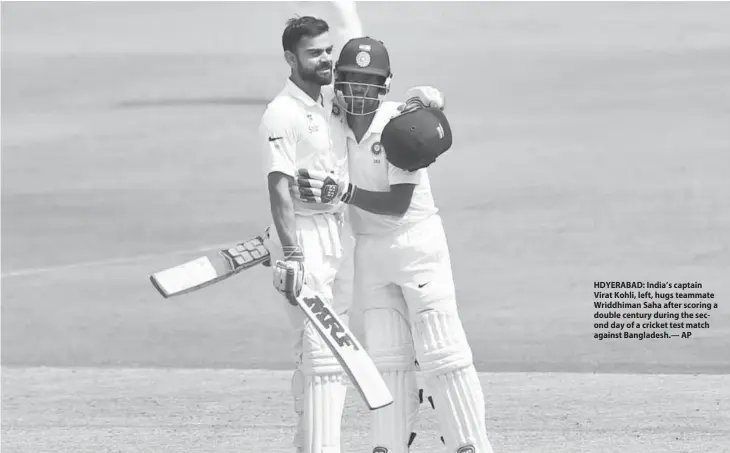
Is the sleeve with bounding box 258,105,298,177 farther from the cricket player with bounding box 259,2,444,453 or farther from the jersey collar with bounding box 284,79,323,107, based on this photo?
the jersey collar with bounding box 284,79,323,107

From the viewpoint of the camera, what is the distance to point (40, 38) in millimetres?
→ 20516

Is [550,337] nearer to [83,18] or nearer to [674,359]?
[674,359]

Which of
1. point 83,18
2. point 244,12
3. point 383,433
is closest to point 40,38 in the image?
point 83,18

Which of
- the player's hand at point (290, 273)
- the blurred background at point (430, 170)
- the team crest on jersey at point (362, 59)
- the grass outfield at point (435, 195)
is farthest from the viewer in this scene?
the blurred background at point (430, 170)

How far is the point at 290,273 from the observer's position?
674 cm

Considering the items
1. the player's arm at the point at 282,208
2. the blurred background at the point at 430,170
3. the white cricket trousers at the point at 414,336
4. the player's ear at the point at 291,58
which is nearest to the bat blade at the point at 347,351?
the player's arm at the point at 282,208

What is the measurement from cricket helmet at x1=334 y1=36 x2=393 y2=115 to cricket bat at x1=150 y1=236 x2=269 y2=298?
0.83 m

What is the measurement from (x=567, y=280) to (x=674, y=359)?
2209mm

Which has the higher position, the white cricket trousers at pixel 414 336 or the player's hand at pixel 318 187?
the player's hand at pixel 318 187

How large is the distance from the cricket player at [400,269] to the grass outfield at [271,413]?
3.61 ft

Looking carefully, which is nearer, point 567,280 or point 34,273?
point 567,280

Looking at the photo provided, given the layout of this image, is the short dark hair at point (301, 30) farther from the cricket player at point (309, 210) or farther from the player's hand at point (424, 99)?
the player's hand at point (424, 99)

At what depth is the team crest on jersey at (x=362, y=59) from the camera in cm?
701

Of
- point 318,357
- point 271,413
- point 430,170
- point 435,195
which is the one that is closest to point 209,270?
point 318,357
